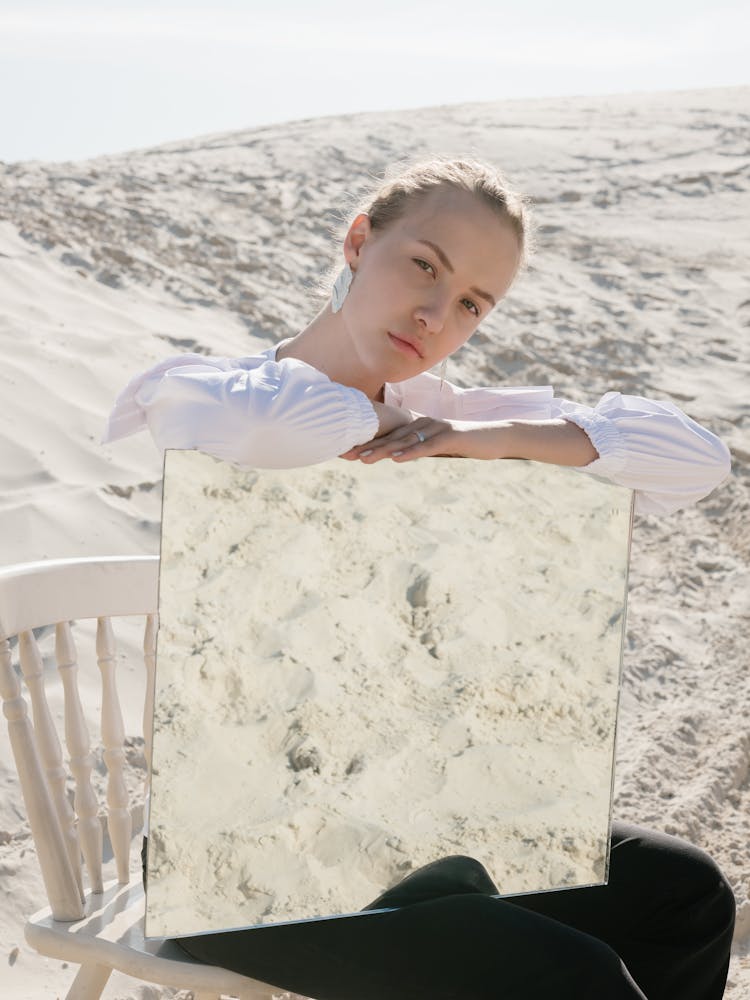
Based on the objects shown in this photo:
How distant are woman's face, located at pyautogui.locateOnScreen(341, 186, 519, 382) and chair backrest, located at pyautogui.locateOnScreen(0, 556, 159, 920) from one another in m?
0.51

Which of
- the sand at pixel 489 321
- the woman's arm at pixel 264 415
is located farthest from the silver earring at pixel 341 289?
the sand at pixel 489 321

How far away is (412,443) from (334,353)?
0.69ft

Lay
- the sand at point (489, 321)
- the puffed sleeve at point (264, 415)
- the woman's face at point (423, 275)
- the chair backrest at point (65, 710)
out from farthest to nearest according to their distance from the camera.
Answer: the sand at point (489, 321) → the chair backrest at point (65, 710) → the woman's face at point (423, 275) → the puffed sleeve at point (264, 415)

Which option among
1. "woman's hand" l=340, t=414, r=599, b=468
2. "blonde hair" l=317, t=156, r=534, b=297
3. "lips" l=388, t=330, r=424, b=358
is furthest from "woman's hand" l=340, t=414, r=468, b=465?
"blonde hair" l=317, t=156, r=534, b=297

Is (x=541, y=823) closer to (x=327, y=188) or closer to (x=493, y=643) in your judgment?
(x=493, y=643)

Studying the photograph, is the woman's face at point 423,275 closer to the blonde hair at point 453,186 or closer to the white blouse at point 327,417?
the blonde hair at point 453,186

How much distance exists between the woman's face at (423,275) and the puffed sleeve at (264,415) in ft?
0.55

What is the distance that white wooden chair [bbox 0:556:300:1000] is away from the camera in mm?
1267

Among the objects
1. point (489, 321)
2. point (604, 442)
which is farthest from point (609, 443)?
point (489, 321)

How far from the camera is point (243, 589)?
112 cm

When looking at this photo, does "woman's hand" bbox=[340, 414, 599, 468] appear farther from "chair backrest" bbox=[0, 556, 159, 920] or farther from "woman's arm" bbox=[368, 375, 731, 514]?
"chair backrest" bbox=[0, 556, 159, 920]

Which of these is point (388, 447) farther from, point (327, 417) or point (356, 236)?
point (356, 236)

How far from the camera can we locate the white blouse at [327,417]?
1068 millimetres

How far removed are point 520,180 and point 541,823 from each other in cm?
569
